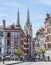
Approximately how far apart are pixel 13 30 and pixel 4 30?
3.47 metres

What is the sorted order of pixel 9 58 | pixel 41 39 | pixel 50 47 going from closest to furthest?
pixel 50 47 < pixel 9 58 < pixel 41 39

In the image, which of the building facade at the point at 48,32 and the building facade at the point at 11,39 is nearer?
the building facade at the point at 48,32

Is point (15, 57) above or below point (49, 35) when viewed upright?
below

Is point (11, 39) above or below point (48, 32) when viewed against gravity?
below

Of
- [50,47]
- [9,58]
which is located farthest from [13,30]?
[50,47]

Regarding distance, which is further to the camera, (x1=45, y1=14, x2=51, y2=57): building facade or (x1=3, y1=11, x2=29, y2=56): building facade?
(x1=3, y1=11, x2=29, y2=56): building facade

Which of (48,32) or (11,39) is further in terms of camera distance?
(11,39)

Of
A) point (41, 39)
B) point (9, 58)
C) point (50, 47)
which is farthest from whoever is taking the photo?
point (41, 39)

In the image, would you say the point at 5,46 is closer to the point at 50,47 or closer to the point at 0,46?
the point at 0,46

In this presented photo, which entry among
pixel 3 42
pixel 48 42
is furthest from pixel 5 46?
pixel 48 42

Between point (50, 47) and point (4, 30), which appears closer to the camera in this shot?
point (50, 47)

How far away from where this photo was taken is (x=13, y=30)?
126500mm

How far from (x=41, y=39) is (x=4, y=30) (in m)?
23.5

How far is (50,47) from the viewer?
113625 mm
